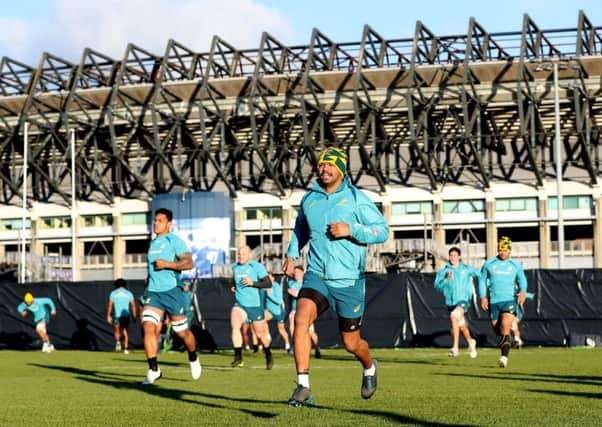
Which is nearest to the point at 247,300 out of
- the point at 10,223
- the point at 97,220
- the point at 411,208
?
the point at 411,208

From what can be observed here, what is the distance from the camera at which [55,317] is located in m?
31.6

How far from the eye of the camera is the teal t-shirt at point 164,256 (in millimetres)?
13398

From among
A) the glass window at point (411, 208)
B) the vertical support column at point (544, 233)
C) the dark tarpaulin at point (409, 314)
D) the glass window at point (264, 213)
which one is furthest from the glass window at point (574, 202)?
the dark tarpaulin at point (409, 314)

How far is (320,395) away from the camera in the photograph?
38.3 ft

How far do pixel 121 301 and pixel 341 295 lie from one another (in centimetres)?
2027

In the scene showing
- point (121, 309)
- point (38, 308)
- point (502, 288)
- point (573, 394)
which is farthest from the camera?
point (38, 308)

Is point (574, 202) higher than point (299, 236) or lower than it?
higher

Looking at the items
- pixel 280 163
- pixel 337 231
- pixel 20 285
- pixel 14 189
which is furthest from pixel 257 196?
pixel 337 231

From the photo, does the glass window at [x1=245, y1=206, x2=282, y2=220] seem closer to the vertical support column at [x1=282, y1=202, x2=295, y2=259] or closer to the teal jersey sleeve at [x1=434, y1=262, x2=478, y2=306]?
the vertical support column at [x1=282, y1=202, x2=295, y2=259]

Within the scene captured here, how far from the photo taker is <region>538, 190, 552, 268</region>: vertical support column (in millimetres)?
70000

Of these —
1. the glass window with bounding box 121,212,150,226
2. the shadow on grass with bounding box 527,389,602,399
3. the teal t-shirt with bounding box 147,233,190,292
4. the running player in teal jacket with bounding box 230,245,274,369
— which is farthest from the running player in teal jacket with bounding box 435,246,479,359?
the glass window with bounding box 121,212,150,226

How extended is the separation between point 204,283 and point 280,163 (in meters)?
45.3

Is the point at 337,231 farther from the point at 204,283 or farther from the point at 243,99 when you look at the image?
the point at 243,99

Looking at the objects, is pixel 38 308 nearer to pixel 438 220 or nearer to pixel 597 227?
pixel 438 220
